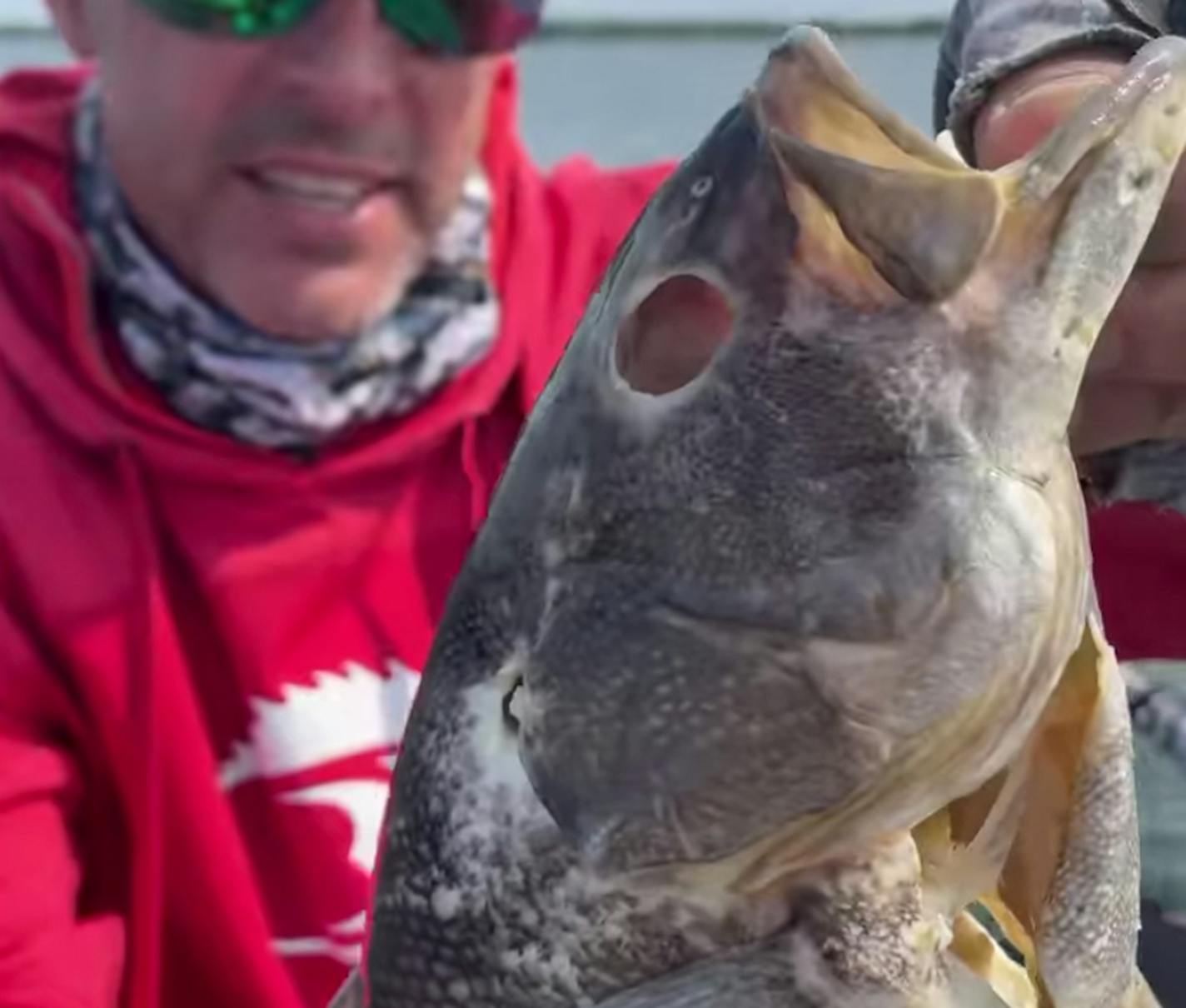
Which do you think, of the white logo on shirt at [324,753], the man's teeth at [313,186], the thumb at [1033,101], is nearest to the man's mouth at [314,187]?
the man's teeth at [313,186]

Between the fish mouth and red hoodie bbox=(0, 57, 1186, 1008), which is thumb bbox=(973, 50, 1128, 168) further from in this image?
red hoodie bbox=(0, 57, 1186, 1008)

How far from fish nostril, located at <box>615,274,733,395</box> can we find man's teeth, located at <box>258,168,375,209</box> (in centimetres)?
103

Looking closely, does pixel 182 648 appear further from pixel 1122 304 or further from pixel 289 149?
pixel 1122 304

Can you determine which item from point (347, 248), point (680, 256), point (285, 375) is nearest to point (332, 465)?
point (285, 375)

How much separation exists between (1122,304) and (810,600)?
527mm

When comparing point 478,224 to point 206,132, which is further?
point 478,224

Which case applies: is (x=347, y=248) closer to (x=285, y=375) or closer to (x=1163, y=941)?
(x=285, y=375)

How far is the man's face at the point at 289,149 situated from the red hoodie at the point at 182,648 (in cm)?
12

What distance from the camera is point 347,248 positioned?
184 cm

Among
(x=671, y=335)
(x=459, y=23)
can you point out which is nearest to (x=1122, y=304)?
(x=671, y=335)

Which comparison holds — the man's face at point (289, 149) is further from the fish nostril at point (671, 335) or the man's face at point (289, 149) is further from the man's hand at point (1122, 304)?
the fish nostril at point (671, 335)

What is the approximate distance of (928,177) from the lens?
77 cm

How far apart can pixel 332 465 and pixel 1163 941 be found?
3.19 feet

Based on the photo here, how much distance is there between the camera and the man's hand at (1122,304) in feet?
3.84
